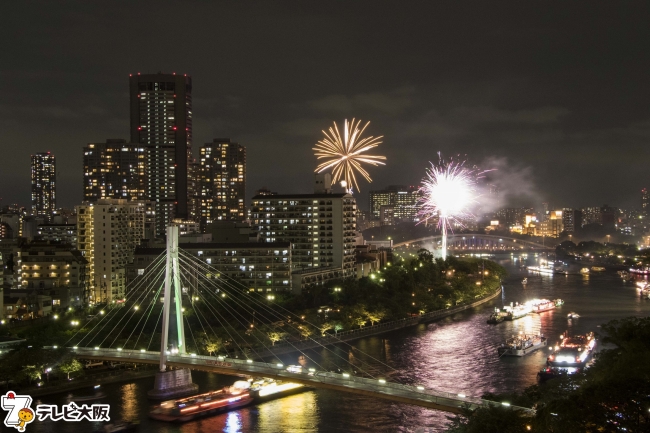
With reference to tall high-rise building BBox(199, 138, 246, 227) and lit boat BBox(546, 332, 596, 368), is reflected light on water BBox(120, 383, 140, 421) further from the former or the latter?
tall high-rise building BBox(199, 138, 246, 227)

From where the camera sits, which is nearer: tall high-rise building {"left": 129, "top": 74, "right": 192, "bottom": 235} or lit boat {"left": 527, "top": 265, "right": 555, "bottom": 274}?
lit boat {"left": 527, "top": 265, "right": 555, "bottom": 274}

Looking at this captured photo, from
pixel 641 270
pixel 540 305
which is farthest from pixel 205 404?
pixel 641 270

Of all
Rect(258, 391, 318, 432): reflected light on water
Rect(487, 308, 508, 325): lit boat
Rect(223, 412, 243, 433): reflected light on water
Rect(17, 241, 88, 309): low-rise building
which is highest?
Rect(17, 241, 88, 309): low-rise building

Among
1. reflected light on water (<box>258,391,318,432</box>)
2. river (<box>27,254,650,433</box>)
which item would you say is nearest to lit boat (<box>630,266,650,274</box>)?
river (<box>27,254,650,433</box>)

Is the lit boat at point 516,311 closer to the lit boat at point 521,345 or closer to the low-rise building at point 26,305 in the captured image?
the lit boat at point 521,345

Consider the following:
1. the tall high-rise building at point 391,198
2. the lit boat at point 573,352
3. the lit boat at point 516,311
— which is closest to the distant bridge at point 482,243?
the tall high-rise building at point 391,198

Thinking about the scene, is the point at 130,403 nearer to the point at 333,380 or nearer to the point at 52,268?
the point at 333,380

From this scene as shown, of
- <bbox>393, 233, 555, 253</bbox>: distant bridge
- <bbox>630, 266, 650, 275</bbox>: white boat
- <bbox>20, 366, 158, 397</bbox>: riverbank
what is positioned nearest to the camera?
<bbox>20, 366, 158, 397</bbox>: riverbank
